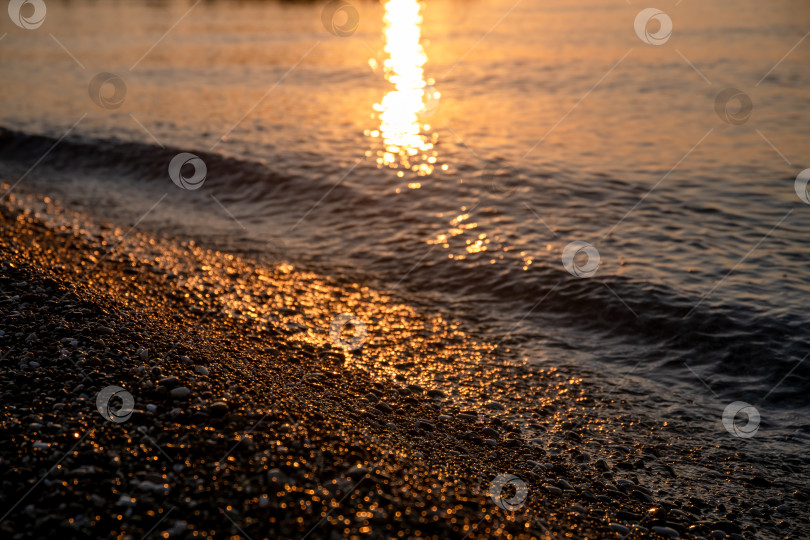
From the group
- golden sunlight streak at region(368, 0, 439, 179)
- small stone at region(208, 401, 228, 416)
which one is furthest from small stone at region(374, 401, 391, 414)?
golden sunlight streak at region(368, 0, 439, 179)

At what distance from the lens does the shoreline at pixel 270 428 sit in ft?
16.3

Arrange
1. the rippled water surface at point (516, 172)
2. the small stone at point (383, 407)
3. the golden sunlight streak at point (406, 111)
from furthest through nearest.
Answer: the golden sunlight streak at point (406, 111), the rippled water surface at point (516, 172), the small stone at point (383, 407)

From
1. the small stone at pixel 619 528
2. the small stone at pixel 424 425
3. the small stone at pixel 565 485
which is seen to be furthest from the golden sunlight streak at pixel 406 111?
the small stone at pixel 619 528

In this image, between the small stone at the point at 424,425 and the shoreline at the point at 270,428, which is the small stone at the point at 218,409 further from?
the small stone at the point at 424,425

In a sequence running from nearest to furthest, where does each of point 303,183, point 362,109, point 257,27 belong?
1. point 303,183
2. point 362,109
3. point 257,27

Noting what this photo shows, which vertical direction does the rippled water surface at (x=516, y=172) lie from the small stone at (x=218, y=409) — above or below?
above

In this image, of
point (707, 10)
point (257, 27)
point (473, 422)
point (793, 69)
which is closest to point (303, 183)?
point (473, 422)

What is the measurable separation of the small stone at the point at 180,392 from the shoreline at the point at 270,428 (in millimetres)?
66

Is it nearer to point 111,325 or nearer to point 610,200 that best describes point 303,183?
point 610,200

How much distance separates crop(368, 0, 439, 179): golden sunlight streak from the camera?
1873cm

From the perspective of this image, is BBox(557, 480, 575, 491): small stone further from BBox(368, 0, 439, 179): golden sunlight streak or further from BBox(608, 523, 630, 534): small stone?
BBox(368, 0, 439, 179): golden sunlight streak

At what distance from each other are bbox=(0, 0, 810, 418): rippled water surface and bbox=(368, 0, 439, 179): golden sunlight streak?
144 millimetres

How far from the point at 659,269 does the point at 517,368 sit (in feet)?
14.3

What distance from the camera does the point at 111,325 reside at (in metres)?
7.84
